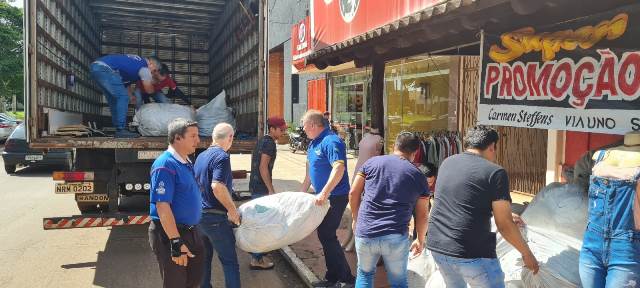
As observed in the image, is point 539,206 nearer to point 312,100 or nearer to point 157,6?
point 157,6

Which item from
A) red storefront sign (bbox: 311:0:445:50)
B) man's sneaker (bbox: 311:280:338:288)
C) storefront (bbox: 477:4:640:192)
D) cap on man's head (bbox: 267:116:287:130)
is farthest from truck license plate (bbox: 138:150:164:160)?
storefront (bbox: 477:4:640:192)

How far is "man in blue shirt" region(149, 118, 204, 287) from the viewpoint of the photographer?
10.8 ft

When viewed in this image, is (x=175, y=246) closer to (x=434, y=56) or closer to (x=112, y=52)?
(x=434, y=56)

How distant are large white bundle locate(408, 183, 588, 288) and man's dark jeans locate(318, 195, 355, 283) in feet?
2.57

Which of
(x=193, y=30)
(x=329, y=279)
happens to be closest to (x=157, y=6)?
(x=193, y=30)

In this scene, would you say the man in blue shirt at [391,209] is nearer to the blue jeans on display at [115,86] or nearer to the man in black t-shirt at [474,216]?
the man in black t-shirt at [474,216]

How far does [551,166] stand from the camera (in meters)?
7.63

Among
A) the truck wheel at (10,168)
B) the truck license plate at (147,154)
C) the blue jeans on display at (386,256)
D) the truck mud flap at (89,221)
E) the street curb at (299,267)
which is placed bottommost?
the street curb at (299,267)

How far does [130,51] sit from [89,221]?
19.1 feet

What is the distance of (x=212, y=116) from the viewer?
23.7ft

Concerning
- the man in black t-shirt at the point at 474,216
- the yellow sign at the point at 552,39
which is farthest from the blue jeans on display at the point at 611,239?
the yellow sign at the point at 552,39

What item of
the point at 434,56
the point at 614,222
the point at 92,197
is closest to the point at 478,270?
the point at 614,222

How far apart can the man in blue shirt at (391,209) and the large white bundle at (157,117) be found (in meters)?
3.95

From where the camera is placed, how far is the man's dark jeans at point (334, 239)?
463 centimetres
